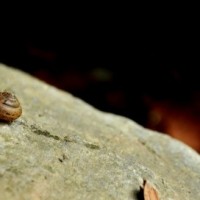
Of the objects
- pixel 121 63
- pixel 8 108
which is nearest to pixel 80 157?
pixel 8 108

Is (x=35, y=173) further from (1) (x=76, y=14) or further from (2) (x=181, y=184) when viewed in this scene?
(1) (x=76, y=14)

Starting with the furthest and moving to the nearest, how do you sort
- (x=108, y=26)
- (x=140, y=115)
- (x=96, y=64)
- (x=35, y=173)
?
(x=108, y=26) < (x=96, y=64) < (x=140, y=115) < (x=35, y=173)

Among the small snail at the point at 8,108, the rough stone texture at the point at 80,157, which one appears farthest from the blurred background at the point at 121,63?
the small snail at the point at 8,108

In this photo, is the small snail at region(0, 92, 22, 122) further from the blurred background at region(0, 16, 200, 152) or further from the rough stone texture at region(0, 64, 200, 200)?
the blurred background at region(0, 16, 200, 152)

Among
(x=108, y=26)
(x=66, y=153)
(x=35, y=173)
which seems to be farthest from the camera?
(x=108, y=26)

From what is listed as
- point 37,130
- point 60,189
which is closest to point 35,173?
point 60,189

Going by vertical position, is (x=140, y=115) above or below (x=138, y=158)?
below

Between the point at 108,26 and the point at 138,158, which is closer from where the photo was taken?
the point at 138,158
